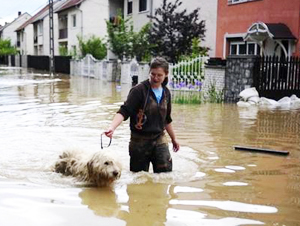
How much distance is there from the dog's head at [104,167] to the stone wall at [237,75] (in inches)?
453

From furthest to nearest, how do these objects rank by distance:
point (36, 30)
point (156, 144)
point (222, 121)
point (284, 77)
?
point (36, 30) → point (284, 77) → point (222, 121) → point (156, 144)

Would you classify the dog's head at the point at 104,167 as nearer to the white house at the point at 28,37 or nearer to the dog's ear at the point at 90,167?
the dog's ear at the point at 90,167

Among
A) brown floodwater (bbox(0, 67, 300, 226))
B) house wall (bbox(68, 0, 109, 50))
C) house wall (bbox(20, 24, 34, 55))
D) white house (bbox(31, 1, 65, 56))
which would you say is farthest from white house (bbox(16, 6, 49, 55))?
brown floodwater (bbox(0, 67, 300, 226))

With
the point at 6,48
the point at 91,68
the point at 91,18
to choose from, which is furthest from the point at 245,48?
the point at 6,48

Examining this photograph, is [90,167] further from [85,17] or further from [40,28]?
[40,28]

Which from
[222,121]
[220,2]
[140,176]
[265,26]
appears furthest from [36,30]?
[140,176]

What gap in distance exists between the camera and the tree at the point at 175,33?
2494 centimetres

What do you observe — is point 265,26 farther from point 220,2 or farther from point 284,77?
point 220,2

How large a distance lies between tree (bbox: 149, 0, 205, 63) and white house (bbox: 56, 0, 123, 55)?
1837 centimetres

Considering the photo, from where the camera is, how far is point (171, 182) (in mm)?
6164

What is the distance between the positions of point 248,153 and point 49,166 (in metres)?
3.39

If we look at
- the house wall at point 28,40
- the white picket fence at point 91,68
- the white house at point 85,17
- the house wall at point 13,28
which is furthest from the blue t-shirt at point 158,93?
the house wall at point 13,28

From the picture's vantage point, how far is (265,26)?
63.4 feet

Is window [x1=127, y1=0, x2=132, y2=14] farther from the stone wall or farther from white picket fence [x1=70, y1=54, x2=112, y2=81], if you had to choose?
the stone wall
